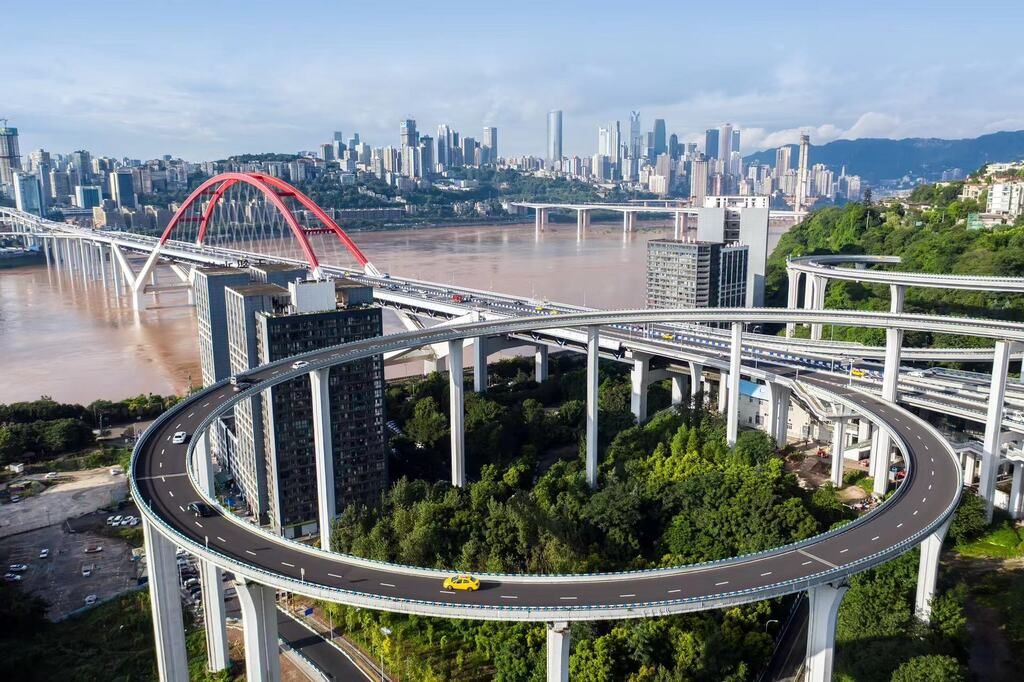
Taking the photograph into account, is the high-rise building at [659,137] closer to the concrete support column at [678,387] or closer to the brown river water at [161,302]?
the brown river water at [161,302]

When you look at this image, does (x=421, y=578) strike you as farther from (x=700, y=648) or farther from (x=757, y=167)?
(x=757, y=167)

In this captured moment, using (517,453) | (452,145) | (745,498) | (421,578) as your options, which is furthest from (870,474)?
(452,145)

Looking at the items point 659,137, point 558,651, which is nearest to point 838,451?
point 558,651

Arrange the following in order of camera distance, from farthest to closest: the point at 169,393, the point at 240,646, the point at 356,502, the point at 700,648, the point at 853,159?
the point at 853,159 < the point at 169,393 < the point at 356,502 < the point at 240,646 < the point at 700,648

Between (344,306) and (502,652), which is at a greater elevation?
(344,306)

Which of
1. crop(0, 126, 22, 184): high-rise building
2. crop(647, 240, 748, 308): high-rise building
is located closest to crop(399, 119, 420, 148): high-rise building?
crop(0, 126, 22, 184): high-rise building

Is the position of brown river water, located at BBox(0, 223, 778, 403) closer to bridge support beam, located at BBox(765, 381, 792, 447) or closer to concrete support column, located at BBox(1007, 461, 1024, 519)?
bridge support beam, located at BBox(765, 381, 792, 447)
